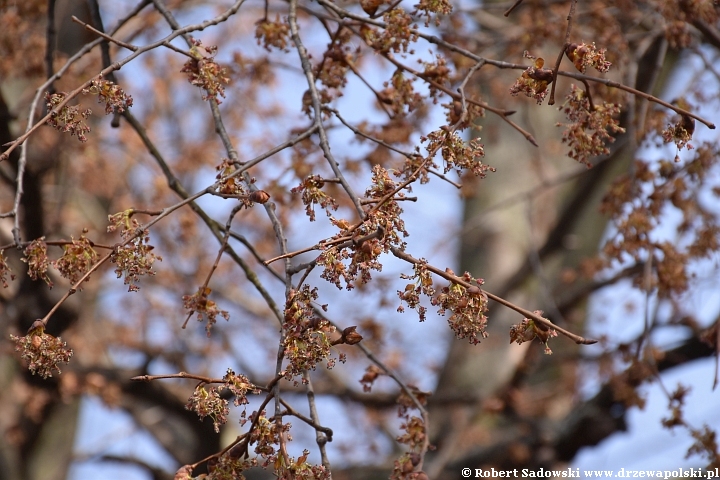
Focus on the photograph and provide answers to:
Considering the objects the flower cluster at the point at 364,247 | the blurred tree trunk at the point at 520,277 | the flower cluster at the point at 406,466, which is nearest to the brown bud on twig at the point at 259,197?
the flower cluster at the point at 364,247

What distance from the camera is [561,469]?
16.3 feet

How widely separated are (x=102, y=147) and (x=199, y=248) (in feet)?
4.17

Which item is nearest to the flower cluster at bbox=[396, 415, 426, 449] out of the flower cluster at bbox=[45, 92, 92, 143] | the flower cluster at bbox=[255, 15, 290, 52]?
the flower cluster at bbox=[45, 92, 92, 143]

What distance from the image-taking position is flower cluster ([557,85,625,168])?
1909 millimetres

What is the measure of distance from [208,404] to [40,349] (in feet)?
1.27

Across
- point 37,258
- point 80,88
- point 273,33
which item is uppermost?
point 273,33

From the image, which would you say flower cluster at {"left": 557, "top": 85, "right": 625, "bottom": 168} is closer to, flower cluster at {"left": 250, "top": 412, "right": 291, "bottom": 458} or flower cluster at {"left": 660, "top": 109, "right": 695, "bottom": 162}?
flower cluster at {"left": 660, "top": 109, "right": 695, "bottom": 162}

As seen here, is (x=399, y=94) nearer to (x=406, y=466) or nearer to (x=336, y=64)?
(x=336, y=64)

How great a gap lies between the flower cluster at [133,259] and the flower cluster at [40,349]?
0.64 feet

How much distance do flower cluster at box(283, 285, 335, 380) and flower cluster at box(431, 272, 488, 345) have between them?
9.5 inches

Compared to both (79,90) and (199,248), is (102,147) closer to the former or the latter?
(199,248)

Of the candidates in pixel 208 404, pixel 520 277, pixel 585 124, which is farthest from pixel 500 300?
pixel 520 277

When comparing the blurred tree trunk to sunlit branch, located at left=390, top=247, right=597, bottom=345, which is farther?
the blurred tree trunk

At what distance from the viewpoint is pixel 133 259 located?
162cm
